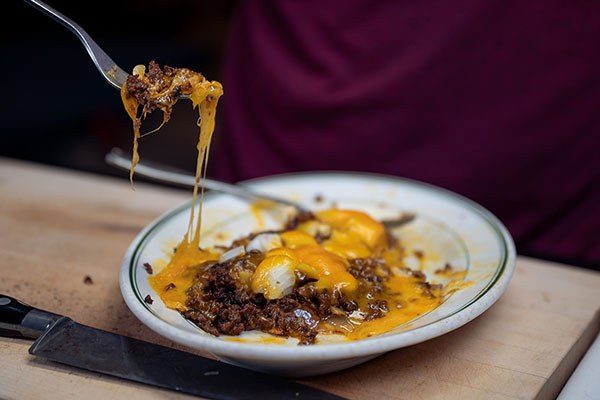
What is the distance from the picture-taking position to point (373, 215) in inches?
63.1

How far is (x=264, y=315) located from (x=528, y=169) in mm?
1130

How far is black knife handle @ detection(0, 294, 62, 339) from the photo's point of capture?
115 cm

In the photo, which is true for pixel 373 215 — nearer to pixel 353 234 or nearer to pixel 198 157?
pixel 353 234

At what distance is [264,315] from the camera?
1.13m

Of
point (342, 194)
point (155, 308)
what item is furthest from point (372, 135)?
point (155, 308)

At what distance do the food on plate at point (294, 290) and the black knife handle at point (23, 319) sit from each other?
198mm

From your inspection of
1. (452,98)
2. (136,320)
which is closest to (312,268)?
(136,320)

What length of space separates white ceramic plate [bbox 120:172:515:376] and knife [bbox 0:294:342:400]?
→ 3 cm

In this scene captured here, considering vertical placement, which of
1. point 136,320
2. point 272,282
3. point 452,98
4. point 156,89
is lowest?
point 136,320

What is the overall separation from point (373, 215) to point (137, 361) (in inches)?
28.8

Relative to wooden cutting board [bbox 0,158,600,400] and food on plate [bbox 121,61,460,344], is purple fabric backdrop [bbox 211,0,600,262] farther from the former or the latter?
food on plate [bbox 121,61,460,344]

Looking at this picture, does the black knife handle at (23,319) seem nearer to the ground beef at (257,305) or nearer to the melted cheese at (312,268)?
the ground beef at (257,305)

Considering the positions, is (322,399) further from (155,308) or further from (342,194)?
(342,194)

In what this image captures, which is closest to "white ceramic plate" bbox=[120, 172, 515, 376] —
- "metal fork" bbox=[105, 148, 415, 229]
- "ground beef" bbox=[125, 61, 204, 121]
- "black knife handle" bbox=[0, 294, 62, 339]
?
"metal fork" bbox=[105, 148, 415, 229]
